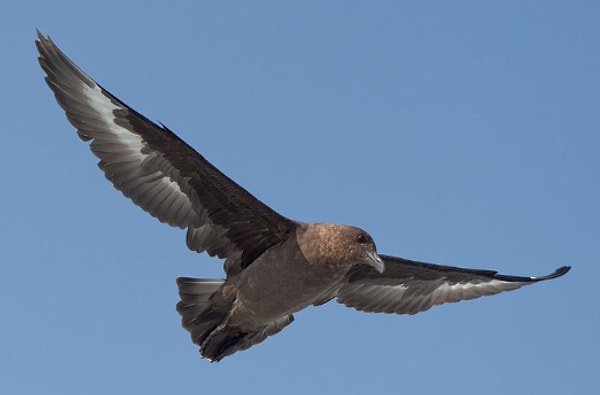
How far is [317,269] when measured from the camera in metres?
9.75

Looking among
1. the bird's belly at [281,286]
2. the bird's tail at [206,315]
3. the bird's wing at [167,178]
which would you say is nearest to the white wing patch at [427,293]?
the bird's belly at [281,286]

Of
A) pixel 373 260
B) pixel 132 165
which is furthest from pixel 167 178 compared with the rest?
pixel 373 260

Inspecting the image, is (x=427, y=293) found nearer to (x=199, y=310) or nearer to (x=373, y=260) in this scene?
(x=373, y=260)

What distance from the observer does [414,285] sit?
39.0 ft

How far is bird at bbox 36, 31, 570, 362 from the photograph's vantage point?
384 inches

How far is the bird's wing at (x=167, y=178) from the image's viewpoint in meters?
9.77

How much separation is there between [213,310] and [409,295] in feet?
8.40

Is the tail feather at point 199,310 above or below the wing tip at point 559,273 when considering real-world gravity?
below

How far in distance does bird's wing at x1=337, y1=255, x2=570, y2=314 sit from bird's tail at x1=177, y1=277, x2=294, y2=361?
5.00 ft

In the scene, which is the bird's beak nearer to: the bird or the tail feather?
the bird

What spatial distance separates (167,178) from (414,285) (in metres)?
3.24

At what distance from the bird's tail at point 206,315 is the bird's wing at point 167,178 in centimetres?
32

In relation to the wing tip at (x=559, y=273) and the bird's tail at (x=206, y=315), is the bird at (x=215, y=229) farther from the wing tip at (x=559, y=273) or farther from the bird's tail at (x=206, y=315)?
the wing tip at (x=559, y=273)

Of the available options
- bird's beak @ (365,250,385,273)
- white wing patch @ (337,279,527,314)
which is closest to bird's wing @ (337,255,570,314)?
white wing patch @ (337,279,527,314)
